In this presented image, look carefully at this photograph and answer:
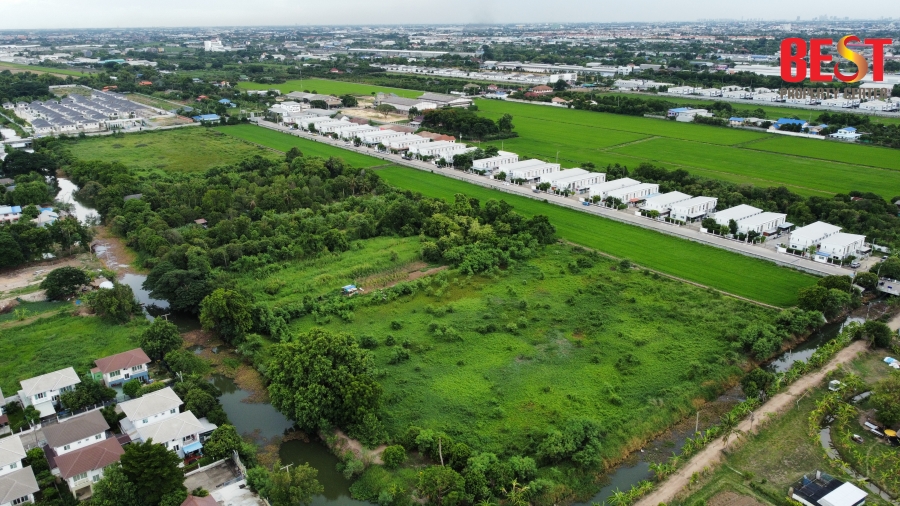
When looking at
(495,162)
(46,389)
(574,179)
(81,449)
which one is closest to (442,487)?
(81,449)

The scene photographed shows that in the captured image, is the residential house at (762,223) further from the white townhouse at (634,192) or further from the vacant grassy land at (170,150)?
the vacant grassy land at (170,150)

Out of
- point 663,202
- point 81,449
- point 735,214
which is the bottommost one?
point 81,449

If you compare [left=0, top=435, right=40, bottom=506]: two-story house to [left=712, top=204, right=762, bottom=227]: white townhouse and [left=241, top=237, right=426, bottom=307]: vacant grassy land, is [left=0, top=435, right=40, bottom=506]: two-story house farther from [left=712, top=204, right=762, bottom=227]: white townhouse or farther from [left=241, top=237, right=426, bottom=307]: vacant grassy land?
[left=712, top=204, right=762, bottom=227]: white townhouse

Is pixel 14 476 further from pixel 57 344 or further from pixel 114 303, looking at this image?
pixel 114 303

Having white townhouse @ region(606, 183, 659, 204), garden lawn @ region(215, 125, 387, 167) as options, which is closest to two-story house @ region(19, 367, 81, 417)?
white townhouse @ region(606, 183, 659, 204)

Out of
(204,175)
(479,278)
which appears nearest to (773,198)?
(479,278)

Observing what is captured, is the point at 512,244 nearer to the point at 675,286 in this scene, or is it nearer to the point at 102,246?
the point at 675,286
